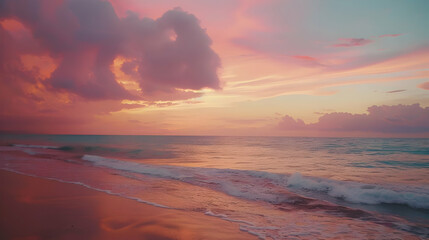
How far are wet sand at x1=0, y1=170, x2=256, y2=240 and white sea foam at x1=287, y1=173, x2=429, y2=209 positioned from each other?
6771 mm

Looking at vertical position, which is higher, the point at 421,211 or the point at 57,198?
the point at 57,198

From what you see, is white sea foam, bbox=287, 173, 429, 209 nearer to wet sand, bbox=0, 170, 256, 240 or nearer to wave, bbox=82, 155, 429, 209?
wave, bbox=82, 155, 429, 209

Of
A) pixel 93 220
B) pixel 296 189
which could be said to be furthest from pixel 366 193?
pixel 93 220

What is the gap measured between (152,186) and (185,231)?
6.14 m

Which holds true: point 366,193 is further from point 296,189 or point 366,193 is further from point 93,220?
point 93,220

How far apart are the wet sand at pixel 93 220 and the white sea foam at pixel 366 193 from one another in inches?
267

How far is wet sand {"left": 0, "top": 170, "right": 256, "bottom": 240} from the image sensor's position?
524cm

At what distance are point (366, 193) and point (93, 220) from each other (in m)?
10.6

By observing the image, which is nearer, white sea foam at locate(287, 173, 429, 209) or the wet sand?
the wet sand

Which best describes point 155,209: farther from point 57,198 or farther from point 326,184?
point 326,184

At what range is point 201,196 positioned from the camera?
9539 millimetres

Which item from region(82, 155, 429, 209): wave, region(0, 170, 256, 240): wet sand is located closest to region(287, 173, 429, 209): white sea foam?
region(82, 155, 429, 209): wave

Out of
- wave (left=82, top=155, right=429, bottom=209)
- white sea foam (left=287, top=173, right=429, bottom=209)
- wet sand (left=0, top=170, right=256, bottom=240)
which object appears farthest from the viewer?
wave (left=82, top=155, right=429, bottom=209)

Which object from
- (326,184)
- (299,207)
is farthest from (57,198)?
(326,184)
